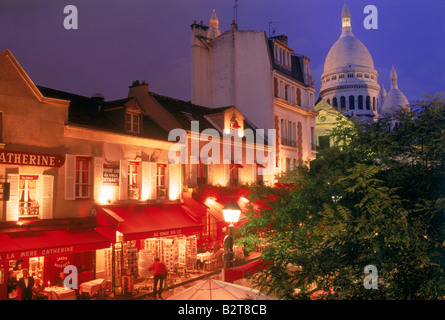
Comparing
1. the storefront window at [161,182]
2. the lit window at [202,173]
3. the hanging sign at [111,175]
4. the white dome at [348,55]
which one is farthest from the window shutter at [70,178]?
the white dome at [348,55]

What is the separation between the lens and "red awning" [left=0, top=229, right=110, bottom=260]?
1288 centimetres

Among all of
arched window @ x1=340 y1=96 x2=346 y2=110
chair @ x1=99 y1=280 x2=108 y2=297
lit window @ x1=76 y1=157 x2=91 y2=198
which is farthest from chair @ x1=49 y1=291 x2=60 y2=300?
arched window @ x1=340 y1=96 x2=346 y2=110

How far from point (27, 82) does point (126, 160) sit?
18.5 ft

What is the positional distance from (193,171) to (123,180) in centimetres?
559

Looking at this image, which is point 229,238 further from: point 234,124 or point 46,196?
point 234,124

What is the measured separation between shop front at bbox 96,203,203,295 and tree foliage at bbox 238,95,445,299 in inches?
405

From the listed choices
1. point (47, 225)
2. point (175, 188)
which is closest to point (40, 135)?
point (47, 225)

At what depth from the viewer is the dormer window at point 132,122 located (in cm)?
1975

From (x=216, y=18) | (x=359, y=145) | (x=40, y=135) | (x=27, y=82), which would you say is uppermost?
(x=216, y=18)

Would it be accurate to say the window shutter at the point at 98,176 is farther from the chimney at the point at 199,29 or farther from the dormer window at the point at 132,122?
the chimney at the point at 199,29

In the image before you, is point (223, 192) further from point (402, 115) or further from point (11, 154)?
point (402, 115)

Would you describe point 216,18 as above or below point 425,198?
above

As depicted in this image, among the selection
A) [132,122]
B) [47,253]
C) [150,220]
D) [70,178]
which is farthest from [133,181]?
[47,253]

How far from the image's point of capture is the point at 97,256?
684 inches
